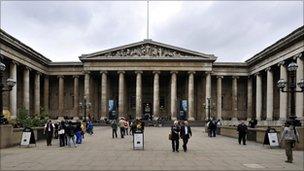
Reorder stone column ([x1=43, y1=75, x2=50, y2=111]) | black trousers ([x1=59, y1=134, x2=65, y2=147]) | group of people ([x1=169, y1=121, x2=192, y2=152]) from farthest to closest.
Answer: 1. stone column ([x1=43, y1=75, x2=50, y2=111])
2. black trousers ([x1=59, y1=134, x2=65, y2=147])
3. group of people ([x1=169, y1=121, x2=192, y2=152])

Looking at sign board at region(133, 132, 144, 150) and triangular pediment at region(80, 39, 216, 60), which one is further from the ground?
triangular pediment at region(80, 39, 216, 60)

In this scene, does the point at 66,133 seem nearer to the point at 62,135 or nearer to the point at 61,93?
the point at 62,135

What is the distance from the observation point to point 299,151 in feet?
72.8

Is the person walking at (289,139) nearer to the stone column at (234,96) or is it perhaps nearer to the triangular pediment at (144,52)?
the triangular pediment at (144,52)

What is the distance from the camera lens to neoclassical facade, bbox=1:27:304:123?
2542 inches

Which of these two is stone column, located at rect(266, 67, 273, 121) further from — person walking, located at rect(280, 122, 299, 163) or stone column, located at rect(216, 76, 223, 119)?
person walking, located at rect(280, 122, 299, 163)

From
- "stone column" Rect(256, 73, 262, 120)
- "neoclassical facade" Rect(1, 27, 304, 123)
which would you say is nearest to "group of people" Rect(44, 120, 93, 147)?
"neoclassical facade" Rect(1, 27, 304, 123)

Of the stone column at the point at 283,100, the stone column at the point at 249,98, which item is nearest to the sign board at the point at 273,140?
the stone column at the point at 283,100

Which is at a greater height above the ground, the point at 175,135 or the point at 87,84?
the point at 87,84

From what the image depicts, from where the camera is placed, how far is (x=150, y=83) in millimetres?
82938

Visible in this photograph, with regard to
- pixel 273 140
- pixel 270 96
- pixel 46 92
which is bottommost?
pixel 273 140

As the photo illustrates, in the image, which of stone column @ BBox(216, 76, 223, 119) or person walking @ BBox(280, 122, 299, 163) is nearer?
person walking @ BBox(280, 122, 299, 163)

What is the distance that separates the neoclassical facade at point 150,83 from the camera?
64562 mm

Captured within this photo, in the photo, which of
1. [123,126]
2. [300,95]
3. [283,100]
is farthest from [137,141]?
[283,100]
